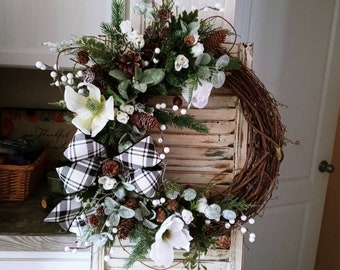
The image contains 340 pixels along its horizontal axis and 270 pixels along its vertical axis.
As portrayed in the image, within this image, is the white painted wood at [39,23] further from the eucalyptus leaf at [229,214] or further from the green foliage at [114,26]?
the eucalyptus leaf at [229,214]

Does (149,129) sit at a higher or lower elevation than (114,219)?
higher

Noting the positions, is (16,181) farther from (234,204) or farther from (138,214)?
(234,204)

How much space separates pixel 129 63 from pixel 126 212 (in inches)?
13.8

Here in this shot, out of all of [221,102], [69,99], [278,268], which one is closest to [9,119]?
[69,99]

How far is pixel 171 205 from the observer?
1.01 m

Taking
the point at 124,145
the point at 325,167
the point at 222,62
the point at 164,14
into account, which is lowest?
the point at 325,167

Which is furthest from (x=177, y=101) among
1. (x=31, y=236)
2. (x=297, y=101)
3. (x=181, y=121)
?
(x=297, y=101)

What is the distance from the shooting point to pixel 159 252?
0.99 metres

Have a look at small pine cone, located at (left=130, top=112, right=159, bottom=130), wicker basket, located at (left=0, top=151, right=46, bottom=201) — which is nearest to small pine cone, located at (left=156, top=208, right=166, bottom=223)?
small pine cone, located at (left=130, top=112, right=159, bottom=130)

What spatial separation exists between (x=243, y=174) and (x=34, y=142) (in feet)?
2.84

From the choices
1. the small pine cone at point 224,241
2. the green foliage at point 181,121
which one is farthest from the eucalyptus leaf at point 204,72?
the small pine cone at point 224,241

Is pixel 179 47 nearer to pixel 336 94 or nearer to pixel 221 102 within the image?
pixel 221 102

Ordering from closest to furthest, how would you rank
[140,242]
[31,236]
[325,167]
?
[140,242] → [31,236] → [325,167]

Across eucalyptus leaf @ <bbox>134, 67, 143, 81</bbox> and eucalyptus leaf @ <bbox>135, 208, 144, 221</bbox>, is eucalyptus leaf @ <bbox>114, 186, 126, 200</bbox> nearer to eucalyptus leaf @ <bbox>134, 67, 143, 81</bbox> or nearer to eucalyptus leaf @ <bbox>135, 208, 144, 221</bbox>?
eucalyptus leaf @ <bbox>135, 208, 144, 221</bbox>
